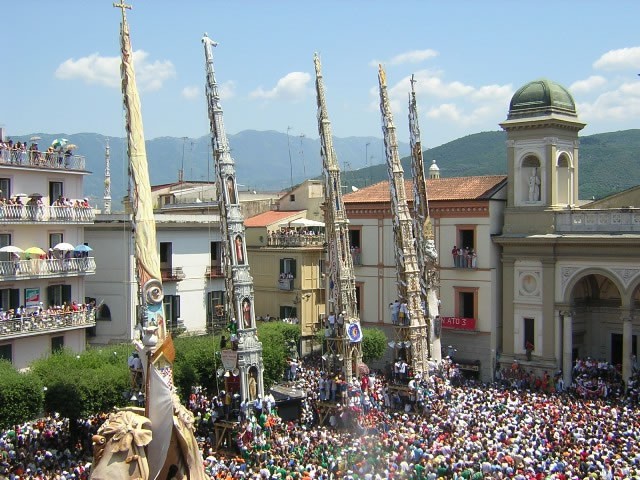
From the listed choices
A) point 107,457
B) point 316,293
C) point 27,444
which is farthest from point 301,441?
point 316,293

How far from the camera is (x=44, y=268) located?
37.8 meters

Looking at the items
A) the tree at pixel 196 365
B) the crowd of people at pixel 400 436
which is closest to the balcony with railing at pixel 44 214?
the tree at pixel 196 365

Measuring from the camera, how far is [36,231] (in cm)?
3831

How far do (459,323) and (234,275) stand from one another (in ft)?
58.5

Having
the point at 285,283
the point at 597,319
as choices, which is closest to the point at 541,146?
the point at 597,319

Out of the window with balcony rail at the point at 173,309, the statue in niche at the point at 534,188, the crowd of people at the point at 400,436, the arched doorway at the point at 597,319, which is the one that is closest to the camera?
the crowd of people at the point at 400,436

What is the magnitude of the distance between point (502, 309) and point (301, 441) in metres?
19.1

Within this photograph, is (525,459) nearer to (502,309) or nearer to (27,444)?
(27,444)

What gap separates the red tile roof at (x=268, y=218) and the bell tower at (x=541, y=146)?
18.2m

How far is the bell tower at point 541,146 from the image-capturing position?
43531 mm

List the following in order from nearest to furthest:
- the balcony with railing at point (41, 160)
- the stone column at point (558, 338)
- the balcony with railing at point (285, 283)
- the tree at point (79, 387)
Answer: the tree at point (79, 387) < the balcony with railing at point (41, 160) < the stone column at point (558, 338) < the balcony with railing at point (285, 283)

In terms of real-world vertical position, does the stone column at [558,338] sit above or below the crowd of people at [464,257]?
below

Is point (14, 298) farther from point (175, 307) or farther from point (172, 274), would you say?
point (175, 307)

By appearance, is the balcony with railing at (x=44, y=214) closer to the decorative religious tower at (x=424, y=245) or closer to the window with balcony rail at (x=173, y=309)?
the window with balcony rail at (x=173, y=309)
